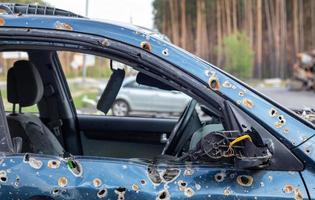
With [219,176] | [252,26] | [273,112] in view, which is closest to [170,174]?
[219,176]

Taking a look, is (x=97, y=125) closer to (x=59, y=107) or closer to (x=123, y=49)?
(x=59, y=107)

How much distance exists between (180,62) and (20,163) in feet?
2.39

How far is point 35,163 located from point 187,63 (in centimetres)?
70

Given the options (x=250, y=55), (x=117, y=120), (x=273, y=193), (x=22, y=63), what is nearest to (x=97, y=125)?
(x=117, y=120)

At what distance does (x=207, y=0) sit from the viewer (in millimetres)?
48562

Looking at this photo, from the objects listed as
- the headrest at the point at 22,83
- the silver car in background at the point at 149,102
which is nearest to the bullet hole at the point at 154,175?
the headrest at the point at 22,83

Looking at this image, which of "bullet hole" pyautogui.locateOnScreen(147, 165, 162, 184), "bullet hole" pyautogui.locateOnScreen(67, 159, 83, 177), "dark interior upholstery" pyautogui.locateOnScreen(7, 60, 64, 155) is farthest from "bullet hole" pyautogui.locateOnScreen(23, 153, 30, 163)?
"dark interior upholstery" pyautogui.locateOnScreen(7, 60, 64, 155)

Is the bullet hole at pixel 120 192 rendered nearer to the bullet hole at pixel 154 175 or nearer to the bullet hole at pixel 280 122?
the bullet hole at pixel 154 175

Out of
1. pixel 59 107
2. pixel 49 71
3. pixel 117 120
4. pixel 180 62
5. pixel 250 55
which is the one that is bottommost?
pixel 250 55

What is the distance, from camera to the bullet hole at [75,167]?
7.29 feet

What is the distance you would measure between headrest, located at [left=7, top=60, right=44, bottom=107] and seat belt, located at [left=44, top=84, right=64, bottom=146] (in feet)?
1.98

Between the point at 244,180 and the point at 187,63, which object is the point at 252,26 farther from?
the point at 244,180

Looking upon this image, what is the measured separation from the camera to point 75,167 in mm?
2242

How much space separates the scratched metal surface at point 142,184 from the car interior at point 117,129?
0.06m
